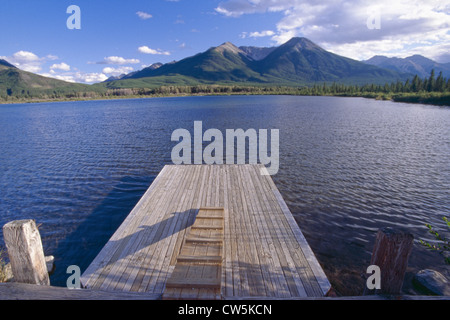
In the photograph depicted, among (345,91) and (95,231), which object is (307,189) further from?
(345,91)

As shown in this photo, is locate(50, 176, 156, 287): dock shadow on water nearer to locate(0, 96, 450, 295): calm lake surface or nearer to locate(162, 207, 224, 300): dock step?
locate(0, 96, 450, 295): calm lake surface

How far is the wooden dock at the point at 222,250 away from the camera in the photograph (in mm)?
5336

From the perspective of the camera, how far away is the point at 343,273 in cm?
809

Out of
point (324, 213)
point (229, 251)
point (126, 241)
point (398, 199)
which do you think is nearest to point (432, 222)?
point (398, 199)

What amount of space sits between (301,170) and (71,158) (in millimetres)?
20879

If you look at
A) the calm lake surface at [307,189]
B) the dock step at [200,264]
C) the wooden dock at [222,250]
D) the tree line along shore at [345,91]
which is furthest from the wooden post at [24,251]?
the tree line along shore at [345,91]

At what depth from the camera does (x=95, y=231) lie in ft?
35.6

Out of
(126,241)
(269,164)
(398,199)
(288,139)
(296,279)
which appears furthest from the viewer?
(288,139)

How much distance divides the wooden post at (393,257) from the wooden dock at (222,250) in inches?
63.9

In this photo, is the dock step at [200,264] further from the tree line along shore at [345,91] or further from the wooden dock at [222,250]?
the tree line along shore at [345,91]

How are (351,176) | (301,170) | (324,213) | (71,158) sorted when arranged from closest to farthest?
(324,213)
(351,176)
(301,170)
(71,158)

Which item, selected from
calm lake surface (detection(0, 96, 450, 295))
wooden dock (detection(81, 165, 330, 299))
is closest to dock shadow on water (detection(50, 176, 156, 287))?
calm lake surface (detection(0, 96, 450, 295))

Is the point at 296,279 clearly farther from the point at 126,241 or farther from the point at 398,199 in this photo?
the point at 398,199

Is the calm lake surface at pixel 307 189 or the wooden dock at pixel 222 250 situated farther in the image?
the calm lake surface at pixel 307 189
